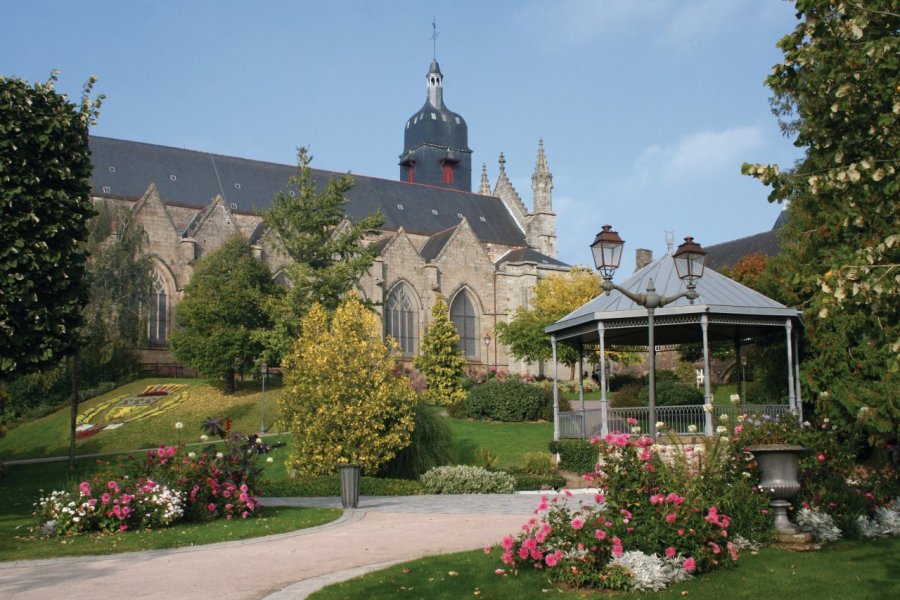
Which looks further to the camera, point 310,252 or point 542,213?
point 542,213

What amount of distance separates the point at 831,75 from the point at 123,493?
35.2 ft

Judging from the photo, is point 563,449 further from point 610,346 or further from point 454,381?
point 454,381

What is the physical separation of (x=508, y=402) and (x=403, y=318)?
759 inches

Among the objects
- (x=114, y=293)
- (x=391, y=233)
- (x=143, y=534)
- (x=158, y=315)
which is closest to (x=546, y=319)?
(x=391, y=233)

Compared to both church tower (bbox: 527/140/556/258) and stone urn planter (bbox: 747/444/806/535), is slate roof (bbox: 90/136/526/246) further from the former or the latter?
stone urn planter (bbox: 747/444/806/535)

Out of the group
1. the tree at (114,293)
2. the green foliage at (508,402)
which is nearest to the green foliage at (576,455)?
the green foliage at (508,402)

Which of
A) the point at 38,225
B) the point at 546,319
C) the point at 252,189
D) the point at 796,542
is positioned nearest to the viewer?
the point at 796,542

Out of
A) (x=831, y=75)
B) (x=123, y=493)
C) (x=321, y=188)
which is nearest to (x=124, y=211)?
(x=321, y=188)

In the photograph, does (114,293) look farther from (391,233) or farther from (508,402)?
(508,402)

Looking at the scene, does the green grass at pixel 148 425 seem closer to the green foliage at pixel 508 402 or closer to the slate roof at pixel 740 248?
the green foliage at pixel 508 402

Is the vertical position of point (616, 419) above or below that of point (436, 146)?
below

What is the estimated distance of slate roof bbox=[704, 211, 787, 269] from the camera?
54.9 meters

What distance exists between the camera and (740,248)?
190 ft

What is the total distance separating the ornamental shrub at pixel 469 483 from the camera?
787 inches
